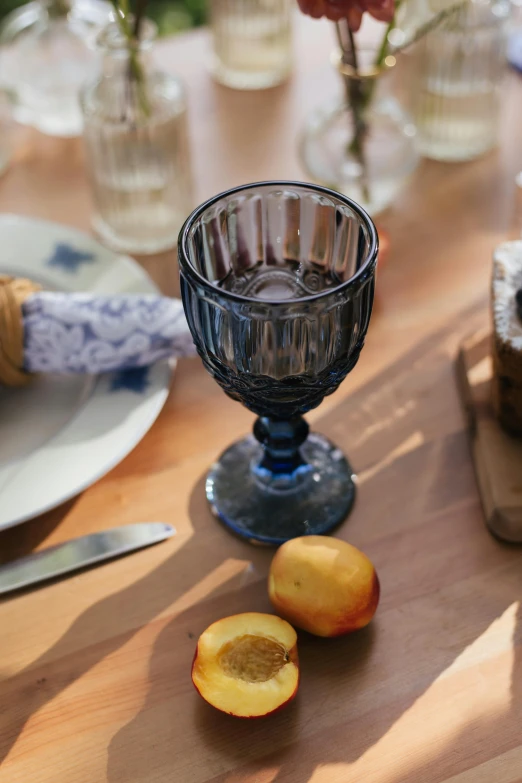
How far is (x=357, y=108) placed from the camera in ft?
2.53

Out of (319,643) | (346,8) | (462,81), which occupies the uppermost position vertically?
(346,8)

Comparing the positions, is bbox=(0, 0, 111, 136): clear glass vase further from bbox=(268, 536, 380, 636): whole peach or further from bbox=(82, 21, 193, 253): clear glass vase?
bbox=(268, 536, 380, 636): whole peach

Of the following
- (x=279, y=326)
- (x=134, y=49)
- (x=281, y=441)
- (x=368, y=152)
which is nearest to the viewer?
(x=279, y=326)

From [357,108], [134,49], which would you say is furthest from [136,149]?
[357,108]

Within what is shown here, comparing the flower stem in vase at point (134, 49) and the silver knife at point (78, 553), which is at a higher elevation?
the flower stem in vase at point (134, 49)

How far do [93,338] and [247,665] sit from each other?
28cm

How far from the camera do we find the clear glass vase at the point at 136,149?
0.76 metres

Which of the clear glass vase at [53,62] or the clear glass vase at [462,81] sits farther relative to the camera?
the clear glass vase at [53,62]

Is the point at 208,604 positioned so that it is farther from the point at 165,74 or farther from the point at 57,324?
the point at 165,74

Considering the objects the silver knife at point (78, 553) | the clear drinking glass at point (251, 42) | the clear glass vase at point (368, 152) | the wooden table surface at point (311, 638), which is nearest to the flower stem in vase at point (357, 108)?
the clear glass vase at point (368, 152)

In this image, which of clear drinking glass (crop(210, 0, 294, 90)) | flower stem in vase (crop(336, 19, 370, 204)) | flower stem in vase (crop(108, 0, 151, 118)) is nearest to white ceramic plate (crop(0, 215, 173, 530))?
flower stem in vase (crop(108, 0, 151, 118))

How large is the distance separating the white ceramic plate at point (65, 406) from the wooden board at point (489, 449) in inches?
8.8

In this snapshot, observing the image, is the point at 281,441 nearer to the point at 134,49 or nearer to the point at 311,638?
the point at 311,638

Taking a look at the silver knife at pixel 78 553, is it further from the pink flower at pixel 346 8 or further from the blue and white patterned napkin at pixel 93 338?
the pink flower at pixel 346 8
